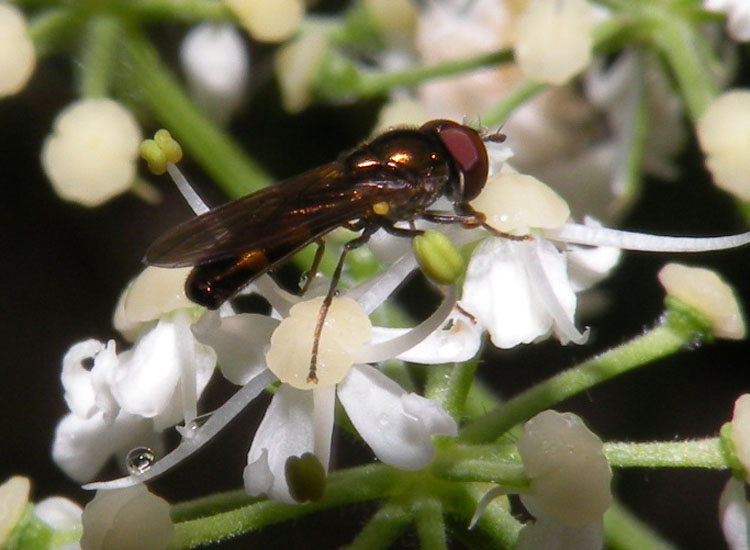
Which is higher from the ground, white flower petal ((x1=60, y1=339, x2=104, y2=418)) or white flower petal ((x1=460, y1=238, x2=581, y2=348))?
white flower petal ((x1=60, y1=339, x2=104, y2=418))

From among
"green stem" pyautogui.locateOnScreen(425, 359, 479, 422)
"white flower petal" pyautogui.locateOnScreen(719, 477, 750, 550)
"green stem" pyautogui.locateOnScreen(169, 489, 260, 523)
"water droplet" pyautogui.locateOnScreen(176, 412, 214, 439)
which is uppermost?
"water droplet" pyautogui.locateOnScreen(176, 412, 214, 439)

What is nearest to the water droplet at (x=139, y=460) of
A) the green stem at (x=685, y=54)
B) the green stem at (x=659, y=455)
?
the green stem at (x=659, y=455)

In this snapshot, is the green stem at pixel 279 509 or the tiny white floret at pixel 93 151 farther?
the tiny white floret at pixel 93 151

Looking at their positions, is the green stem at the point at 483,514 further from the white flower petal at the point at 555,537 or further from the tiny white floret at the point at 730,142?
the tiny white floret at the point at 730,142

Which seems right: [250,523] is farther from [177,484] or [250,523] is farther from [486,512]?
[177,484]

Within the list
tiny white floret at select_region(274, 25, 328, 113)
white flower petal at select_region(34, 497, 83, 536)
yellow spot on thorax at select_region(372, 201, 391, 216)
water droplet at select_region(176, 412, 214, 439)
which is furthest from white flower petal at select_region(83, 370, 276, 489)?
tiny white floret at select_region(274, 25, 328, 113)

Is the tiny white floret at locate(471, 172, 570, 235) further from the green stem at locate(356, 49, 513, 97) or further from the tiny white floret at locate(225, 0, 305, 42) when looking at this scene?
the tiny white floret at locate(225, 0, 305, 42)

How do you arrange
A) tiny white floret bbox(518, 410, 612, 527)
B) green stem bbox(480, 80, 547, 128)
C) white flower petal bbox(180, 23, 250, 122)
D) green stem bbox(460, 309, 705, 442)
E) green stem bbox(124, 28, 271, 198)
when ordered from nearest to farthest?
tiny white floret bbox(518, 410, 612, 527)
green stem bbox(460, 309, 705, 442)
green stem bbox(480, 80, 547, 128)
green stem bbox(124, 28, 271, 198)
white flower petal bbox(180, 23, 250, 122)
